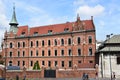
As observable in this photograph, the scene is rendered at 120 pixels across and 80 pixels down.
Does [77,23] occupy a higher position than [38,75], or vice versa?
[77,23]

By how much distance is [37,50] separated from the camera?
82812mm

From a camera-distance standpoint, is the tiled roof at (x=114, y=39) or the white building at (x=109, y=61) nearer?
the white building at (x=109, y=61)

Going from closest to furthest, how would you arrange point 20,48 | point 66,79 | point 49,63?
point 66,79 < point 49,63 < point 20,48

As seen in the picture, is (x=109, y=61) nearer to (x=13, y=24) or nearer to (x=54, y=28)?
(x=54, y=28)

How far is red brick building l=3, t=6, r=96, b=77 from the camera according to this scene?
239 ft

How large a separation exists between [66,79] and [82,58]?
20.8m

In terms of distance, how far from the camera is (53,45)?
79.7 meters

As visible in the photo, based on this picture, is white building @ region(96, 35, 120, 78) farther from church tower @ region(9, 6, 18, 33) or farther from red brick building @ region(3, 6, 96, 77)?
church tower @ region(9, 6, 18, 33)

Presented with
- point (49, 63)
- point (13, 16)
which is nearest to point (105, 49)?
point (49, 63)

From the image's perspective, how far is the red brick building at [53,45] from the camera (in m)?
72.8

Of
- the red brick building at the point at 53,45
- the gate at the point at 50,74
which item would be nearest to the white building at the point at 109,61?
the red brick building at the point at 53,45

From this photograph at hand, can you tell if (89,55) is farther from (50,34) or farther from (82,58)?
A: (50,34)

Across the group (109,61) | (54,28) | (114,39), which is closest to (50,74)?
(109,61)

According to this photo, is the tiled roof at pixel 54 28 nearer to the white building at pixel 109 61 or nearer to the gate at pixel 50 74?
the white building at pixel 109 61
